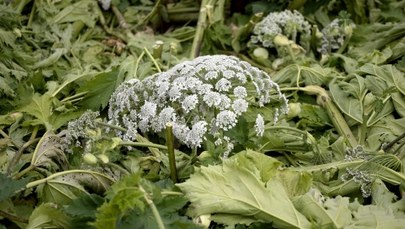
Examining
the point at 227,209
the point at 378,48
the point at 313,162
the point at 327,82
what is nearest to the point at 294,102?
the point at 327,82

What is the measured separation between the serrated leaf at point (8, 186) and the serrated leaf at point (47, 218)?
0.07 metres

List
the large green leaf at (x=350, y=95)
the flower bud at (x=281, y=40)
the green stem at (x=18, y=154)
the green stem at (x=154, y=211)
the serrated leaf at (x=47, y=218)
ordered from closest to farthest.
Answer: the green stem at (x=154, y=211)
the serrated leaf at (x=47, y=218)
the green stem at (x=18, y=154)
the large green leaf at (x=350, y=95)
the flower bud at (x=281, y=40)

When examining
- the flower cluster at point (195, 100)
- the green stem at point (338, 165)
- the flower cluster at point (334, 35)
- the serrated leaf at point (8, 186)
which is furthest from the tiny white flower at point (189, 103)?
the flower cluster at point (334, 35)

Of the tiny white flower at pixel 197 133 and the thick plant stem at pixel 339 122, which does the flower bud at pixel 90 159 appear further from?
the thick plant stem at pixel 339 122

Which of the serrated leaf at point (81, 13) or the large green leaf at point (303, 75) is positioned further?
the serrated leaf at point (81, 13)

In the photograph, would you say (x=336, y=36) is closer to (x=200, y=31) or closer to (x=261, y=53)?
(x=261, y=53)

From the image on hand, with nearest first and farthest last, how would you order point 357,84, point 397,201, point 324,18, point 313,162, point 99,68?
point 397,201, point 313,162, point 357,84, point 99,68, point 324,18

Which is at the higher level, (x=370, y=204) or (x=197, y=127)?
(x=197, y=127)

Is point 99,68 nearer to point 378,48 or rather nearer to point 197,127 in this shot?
point 197,127

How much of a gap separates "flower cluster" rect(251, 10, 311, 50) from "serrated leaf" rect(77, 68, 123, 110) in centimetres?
55

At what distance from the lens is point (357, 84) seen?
1562 mm

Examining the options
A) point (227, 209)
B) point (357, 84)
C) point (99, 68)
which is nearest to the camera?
point (227, 209)

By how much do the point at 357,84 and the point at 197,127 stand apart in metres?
0.54

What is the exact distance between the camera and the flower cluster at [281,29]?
1867mm
